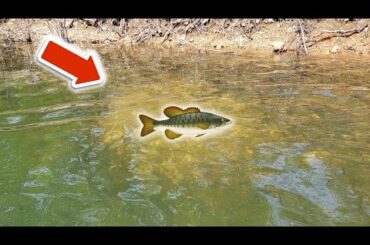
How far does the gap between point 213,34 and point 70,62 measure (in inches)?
481

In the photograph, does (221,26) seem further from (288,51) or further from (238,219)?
(238,219)

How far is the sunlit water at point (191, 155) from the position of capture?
14.9ft

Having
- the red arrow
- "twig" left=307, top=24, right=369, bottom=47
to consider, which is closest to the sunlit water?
the red arrow

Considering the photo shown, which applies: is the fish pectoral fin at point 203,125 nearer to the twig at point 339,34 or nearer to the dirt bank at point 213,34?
the dirt bank at point 213,34

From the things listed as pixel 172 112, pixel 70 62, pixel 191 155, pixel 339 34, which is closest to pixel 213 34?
pixel 339 34

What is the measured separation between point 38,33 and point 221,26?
7704 millimetres

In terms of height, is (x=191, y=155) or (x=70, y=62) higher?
(x=70, y=62)

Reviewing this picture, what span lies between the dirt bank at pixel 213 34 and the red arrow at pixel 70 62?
10.4 m

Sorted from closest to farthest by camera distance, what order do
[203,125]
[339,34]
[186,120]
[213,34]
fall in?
[186,120], [203,125], [339,34], [213,34]

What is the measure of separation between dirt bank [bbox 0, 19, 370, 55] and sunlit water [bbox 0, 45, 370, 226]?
3.54 m

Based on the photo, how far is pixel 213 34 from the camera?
15.7 m

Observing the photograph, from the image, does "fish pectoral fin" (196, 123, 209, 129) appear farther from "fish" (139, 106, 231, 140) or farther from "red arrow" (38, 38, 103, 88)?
"red arrow" (38, 38, 103, 88)

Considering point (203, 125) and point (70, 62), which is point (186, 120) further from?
point (70, 62)

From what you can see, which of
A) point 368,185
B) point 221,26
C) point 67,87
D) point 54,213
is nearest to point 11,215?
point 54,213
